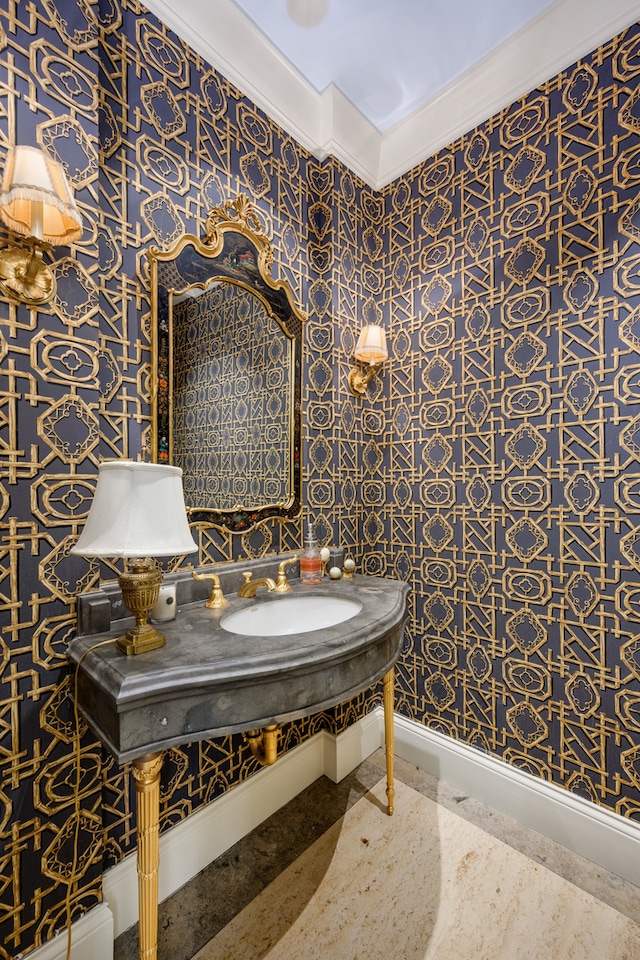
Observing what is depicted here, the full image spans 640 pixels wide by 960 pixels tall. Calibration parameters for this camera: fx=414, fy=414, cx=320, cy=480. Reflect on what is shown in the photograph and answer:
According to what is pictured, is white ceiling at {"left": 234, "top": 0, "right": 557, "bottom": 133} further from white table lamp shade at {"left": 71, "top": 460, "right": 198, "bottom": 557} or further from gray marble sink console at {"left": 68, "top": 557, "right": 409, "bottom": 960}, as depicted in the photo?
gray marble sink console at {"left": 68, "top": 557, "right": 409, "bottom": 960}

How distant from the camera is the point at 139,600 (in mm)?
1007

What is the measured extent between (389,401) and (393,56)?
1.42 metres

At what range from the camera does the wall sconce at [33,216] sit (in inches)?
36.4

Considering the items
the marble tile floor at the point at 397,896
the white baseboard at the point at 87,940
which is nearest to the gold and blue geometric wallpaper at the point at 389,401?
the white baseboard at the point at 87,940

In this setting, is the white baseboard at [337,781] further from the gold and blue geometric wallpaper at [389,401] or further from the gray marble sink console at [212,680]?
the gray marble sink console at [212,680]

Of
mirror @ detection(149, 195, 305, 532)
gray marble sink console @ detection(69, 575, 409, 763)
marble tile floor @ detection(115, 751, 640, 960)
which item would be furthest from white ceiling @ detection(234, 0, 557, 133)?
marble tile floor @ detection(115, 751, 640, 960)

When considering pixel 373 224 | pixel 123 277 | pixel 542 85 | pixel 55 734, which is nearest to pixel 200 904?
pixel 55 734

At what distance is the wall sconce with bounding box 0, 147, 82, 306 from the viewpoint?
0.92m

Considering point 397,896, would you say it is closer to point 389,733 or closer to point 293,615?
point 389,733

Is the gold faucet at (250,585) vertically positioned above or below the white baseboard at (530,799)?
above

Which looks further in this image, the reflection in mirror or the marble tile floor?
the reflection in mirror

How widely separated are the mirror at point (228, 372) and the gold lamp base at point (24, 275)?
355mm

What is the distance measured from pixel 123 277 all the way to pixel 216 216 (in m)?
0.48

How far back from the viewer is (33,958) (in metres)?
1.02
